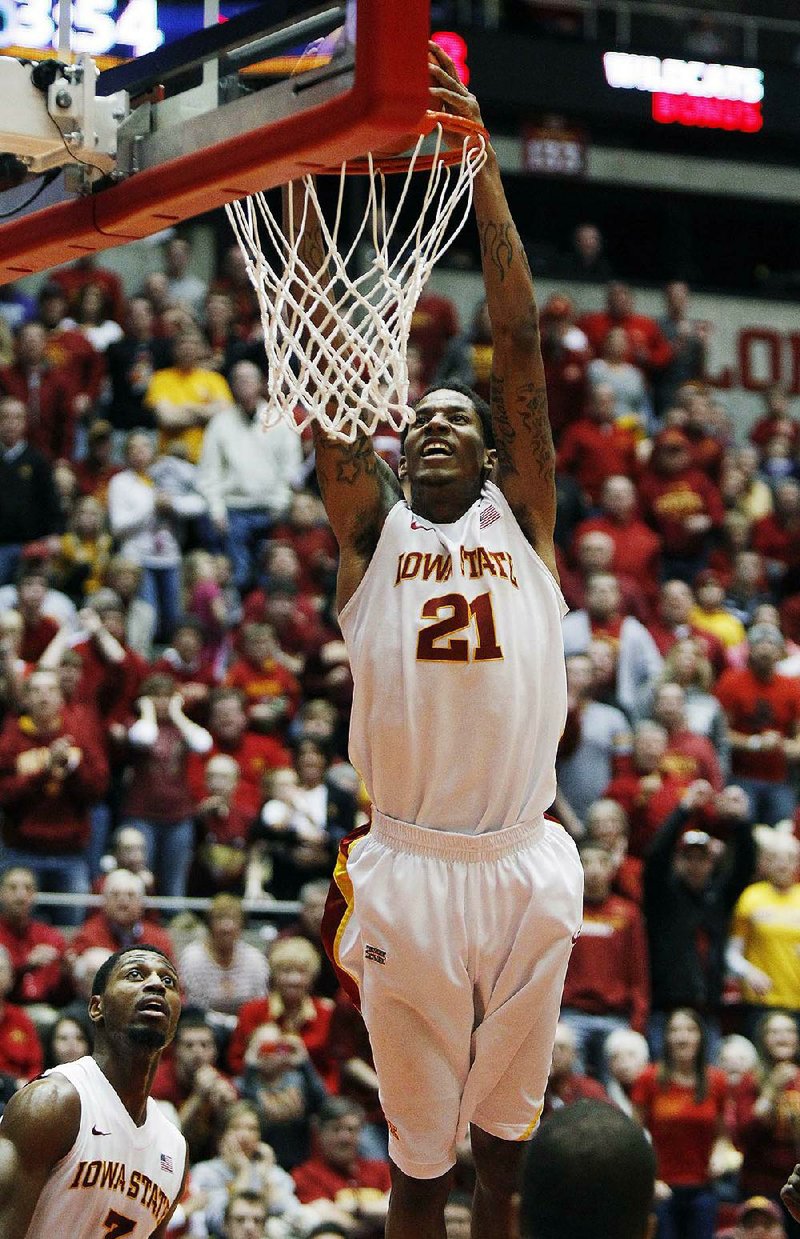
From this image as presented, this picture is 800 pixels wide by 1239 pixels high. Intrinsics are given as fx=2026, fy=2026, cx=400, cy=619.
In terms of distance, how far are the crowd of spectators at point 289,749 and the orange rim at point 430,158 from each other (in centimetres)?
472

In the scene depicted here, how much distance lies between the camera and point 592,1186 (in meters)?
2.89

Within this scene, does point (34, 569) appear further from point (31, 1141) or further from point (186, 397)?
point (31, 1141)

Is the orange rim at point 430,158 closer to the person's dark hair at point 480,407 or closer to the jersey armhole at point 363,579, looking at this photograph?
the person's dark hair at point 480,407

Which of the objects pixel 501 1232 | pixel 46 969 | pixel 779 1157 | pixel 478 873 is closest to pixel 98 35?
pixel 478 873

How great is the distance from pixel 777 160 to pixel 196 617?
9203 millimetres

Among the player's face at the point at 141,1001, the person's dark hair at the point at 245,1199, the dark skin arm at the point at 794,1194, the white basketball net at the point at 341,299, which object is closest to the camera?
the dark skin arm at the point at 794,1194

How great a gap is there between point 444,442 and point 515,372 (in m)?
0.28

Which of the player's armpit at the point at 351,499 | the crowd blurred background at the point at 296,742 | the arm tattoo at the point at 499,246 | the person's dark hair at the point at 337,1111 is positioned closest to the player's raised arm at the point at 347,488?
the player's armpit at the point at 351,499

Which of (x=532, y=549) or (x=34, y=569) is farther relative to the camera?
(x=34, y=569)

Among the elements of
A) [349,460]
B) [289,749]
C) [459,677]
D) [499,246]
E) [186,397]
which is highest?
[186,397]

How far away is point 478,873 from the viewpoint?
5.27 m

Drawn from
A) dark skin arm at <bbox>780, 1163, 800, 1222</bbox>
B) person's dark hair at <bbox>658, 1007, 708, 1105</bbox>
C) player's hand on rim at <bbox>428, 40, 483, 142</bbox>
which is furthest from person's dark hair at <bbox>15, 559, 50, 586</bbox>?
dark skin arm at <bbox>780, 1163, 800, 1222</bbox>

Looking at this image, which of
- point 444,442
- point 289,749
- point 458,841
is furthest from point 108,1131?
point 289,749

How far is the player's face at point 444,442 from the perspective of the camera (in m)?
5.51
